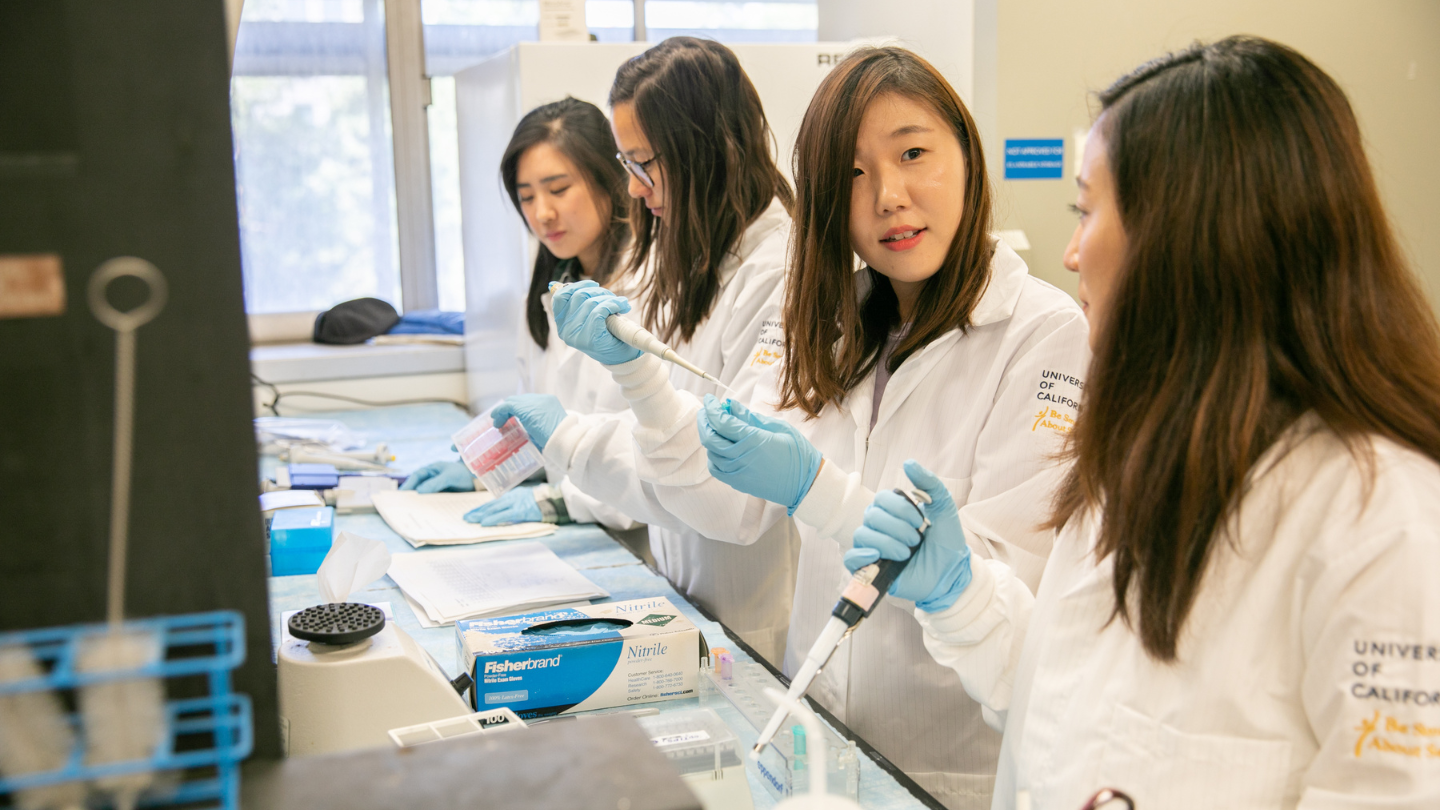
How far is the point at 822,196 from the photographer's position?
4.73ft

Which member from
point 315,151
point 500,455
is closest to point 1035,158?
point 500,455

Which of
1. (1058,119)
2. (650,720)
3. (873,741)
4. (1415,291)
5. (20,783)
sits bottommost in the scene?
(873,741)

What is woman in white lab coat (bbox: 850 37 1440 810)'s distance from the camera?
2.56ft

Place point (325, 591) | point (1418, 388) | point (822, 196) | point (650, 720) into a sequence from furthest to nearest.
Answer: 1. point (822, 196)
2. point (325, 591)
3. point (650, 720)
4. point (1418, 388)

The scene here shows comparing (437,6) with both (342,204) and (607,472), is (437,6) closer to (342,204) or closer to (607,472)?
(342,204)

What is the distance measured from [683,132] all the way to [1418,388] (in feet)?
4.22

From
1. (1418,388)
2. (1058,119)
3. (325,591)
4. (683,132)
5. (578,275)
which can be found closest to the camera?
(1418,388)

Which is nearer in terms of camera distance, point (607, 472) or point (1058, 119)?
point (607, 472)

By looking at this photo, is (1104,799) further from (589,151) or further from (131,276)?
(589,151)

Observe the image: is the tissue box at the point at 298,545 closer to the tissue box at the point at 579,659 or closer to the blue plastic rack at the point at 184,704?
the tissue box at the point at 579,659

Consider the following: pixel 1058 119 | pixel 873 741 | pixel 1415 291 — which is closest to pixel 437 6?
pixel 1058 119

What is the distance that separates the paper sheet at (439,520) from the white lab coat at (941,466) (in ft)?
2.16

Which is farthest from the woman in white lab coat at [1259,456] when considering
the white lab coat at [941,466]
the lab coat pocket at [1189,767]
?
the white lab coat at [941,466]

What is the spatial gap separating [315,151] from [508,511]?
8.00 ft
